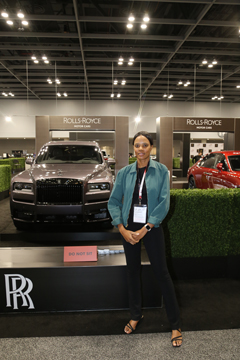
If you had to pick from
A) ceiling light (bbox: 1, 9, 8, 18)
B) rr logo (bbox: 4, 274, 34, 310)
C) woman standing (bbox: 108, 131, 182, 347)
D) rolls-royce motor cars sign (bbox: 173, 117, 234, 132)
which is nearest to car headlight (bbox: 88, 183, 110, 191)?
rr logo (bbox: 4, 274, 34, 310)

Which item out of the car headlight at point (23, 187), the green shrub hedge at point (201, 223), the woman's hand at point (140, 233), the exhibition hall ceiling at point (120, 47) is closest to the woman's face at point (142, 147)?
the woman's hand at point (140, 233)

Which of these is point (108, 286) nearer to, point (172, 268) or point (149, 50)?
point (172, 268)

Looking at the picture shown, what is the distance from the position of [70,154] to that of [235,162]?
14.4 ft

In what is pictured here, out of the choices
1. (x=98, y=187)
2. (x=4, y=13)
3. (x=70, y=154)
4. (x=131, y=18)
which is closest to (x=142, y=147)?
(x=98, y=187)

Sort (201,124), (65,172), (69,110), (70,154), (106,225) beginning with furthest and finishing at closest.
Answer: (69,110)
(201,124)
(70,154)
(106,225)
(65,172)

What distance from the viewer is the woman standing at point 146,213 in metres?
2.29

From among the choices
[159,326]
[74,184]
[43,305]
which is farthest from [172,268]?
[74,184]

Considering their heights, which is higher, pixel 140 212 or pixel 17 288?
pixel 140 212

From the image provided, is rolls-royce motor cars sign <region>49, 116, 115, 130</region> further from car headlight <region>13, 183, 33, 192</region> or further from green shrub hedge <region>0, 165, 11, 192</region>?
car headlight <region>13, 183, 33, 192</region>

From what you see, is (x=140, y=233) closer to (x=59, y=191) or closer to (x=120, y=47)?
(x=59, y=191)

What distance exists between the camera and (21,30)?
9.89m

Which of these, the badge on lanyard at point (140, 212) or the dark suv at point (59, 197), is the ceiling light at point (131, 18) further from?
the badge on lanyard at point (140, 212)

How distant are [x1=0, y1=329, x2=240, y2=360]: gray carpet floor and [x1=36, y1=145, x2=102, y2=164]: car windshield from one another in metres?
3.99

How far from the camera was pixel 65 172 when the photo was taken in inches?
195
